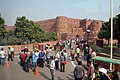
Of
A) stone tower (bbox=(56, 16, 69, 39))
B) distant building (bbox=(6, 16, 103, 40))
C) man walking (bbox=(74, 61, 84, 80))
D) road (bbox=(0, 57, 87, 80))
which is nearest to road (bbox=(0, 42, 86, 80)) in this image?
road (bbox=(0, 57, 87, 80))

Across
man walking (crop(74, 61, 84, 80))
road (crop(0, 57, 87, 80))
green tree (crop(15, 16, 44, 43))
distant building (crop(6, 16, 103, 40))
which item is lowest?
road (crop(0, 57, 87, 80))

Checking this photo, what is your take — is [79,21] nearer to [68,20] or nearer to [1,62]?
[68,20]

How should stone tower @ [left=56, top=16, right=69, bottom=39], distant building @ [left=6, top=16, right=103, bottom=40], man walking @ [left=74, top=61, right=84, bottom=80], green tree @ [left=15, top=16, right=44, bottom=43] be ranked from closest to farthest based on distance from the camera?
man walking @ [left=74, top=61, right=84, bottom=80] < green tree @ [left=15, top=16, right=44, bottom=43] < distant building @ [left=6, top=16, right=103, bottom=40] < stone tower @ [left=56, top=16, right=69, bottom=39]

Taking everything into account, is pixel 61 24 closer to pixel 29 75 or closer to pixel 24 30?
pixel 24 30

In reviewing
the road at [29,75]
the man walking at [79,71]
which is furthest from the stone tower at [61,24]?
the man walking at [79,71]

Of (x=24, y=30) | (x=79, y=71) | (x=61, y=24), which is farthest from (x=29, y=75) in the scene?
(x=61, y=24)

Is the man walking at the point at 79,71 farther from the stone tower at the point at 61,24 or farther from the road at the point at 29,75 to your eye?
the stone tower at the point at 61,24

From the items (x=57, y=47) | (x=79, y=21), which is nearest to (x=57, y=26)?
(x=79, y=21)

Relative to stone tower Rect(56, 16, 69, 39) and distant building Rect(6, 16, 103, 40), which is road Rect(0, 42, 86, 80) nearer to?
distant building Rect(6, 16, 103, 40)

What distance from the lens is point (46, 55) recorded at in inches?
596

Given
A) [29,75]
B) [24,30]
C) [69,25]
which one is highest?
[69,25]

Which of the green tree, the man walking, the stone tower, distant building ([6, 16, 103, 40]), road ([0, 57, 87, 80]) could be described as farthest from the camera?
the stone tower

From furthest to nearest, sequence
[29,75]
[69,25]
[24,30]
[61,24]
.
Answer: [69,25]
[61,24]
[24,30]
[29,75]

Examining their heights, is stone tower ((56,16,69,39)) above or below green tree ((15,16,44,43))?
above
